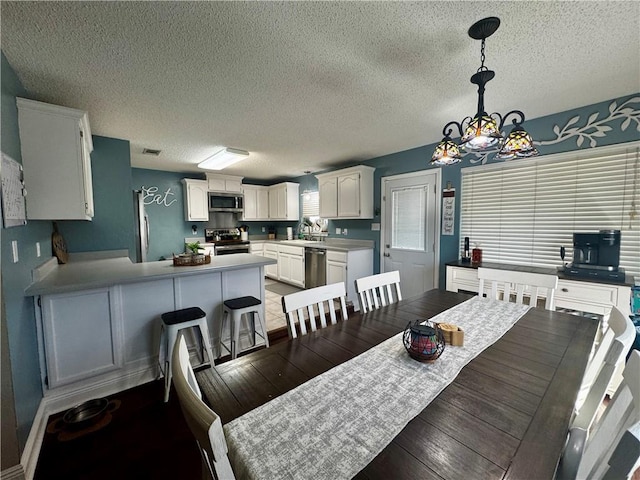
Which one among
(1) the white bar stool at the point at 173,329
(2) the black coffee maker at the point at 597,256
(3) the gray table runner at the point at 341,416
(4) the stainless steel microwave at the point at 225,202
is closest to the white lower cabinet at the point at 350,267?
(1) the white bar stool at the point at 173,329

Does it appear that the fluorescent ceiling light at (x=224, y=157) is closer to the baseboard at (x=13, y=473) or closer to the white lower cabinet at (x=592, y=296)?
the baseboard at (x=13, y=473)

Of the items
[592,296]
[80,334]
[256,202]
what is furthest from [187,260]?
[256,202]

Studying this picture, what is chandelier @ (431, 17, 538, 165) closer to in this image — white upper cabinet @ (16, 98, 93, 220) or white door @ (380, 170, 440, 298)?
white door @ (380, 170, 440, 298)

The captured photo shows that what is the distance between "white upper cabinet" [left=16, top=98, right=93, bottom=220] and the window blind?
3901mm

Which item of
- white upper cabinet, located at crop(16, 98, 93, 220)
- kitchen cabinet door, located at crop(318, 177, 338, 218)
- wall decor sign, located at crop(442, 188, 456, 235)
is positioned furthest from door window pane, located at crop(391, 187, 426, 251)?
white upper cabinet, located at crop(16, 98, 93, 220)

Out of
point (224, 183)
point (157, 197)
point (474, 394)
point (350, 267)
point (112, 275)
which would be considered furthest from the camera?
point (224, 183)

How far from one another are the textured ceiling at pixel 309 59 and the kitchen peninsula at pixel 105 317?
1456 millimetres

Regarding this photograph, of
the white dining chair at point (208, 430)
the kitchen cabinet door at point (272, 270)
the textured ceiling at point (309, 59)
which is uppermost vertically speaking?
the textured ceiling at point (309, 59)

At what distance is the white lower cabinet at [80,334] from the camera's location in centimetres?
182

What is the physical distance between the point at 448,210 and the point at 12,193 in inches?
156

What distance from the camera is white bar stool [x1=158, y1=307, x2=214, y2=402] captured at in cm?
199

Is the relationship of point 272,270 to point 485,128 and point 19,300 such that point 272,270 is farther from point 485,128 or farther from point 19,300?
point 485,128

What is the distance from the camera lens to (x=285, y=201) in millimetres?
5785

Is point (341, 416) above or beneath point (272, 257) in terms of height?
above
